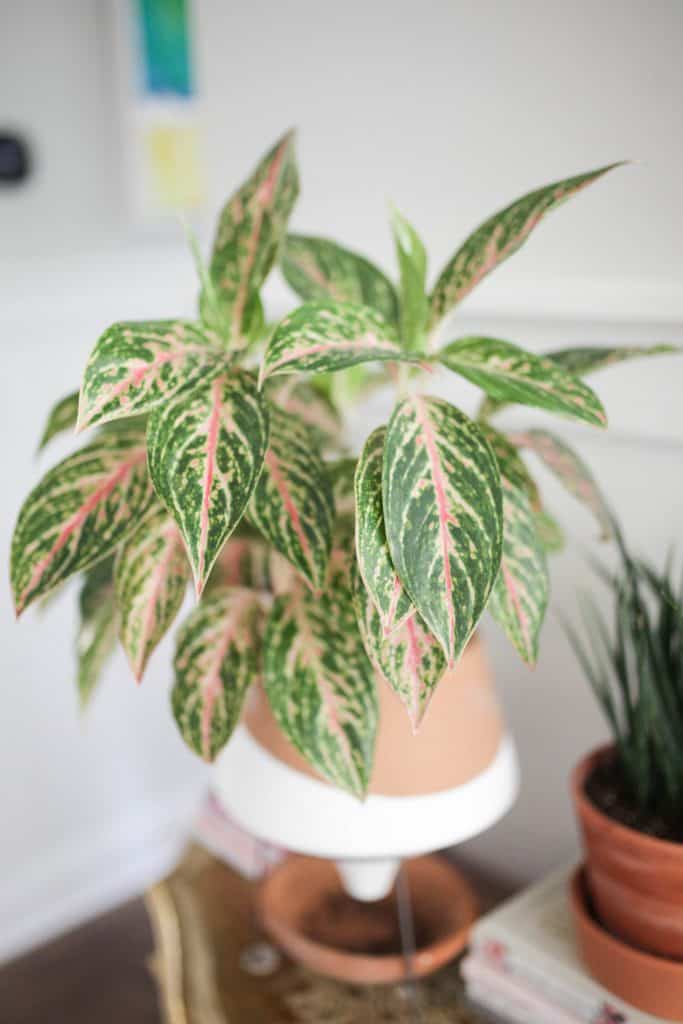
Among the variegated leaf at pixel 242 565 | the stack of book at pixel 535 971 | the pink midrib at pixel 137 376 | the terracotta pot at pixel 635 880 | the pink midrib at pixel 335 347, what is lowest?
the stack of book at pixel 535 971

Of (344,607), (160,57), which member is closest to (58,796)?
(344,607)

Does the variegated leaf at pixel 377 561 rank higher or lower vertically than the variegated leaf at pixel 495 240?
lower

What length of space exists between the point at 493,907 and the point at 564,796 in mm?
163

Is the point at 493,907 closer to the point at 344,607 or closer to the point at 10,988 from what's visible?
the point at 344,607

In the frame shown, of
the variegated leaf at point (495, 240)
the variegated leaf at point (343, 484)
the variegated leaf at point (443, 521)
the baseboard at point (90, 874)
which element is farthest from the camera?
the baseboard at point (90, 874)

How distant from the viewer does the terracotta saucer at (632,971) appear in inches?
30.1

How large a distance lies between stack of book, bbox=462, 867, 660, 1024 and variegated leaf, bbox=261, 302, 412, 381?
57 cm

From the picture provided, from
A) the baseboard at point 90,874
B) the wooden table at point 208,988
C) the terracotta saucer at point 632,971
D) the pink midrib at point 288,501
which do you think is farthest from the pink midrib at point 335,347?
the baseboard at point 90,874

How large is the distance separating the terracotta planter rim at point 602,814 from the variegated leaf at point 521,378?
1.11ft

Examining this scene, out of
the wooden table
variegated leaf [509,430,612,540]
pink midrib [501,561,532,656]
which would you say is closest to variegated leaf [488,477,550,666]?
pink midrib [501,561,532,656]

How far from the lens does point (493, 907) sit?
3.59ft

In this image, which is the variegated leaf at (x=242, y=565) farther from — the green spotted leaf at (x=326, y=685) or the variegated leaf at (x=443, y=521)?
the variegated leaf at (x=443, y=521)

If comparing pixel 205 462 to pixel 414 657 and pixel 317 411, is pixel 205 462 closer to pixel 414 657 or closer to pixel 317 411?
pixel 414 657

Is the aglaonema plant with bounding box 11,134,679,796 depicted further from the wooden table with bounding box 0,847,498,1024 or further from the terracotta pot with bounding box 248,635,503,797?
the wooden table with bounding box 0,847,498,1024
